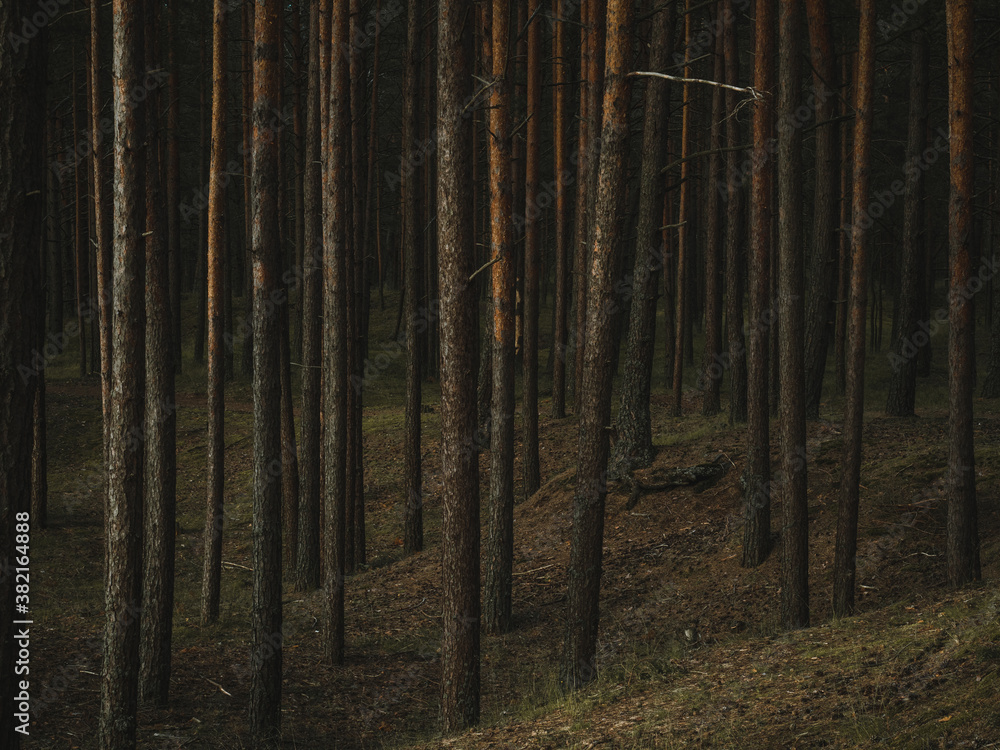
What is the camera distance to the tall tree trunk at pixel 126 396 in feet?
25.3

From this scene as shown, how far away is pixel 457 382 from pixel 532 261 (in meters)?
9.54

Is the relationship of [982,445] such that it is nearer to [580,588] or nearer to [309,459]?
[580,588]

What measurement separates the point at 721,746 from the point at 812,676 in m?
1.57

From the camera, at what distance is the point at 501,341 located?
437 inches

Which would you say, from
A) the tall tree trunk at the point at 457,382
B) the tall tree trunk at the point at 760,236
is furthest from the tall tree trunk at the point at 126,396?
the tall tree trunk at the point at 760,236

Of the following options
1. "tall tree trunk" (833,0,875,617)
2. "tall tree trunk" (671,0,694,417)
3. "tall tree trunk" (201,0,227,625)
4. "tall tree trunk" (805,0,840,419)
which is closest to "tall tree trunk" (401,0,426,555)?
"tall tree trunk" (201,0,227,625)

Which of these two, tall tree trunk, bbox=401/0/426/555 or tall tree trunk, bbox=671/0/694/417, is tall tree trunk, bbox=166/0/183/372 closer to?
tall tree trunk, bbox=401/0/426/555

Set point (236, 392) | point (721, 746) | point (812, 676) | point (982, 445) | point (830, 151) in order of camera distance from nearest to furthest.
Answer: point (721, 746) → point (812, 676) → point (982, 445) → point (830, 151) → point (236, 392)

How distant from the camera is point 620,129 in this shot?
318 inches

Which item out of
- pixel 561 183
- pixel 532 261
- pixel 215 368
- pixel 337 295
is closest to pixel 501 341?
pixel 337 295

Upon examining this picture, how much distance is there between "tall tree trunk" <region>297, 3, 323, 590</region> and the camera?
13367mm

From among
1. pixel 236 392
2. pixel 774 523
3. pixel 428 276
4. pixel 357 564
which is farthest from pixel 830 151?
pixel 236 392

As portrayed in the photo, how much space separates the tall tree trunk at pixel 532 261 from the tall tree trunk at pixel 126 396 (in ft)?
26.2

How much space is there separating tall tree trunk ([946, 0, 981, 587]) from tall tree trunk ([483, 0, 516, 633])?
196 inches
